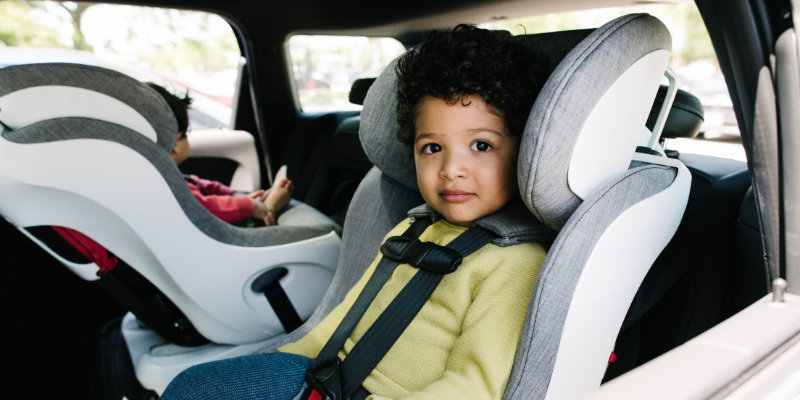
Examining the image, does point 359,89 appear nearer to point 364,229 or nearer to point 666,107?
point 364,229

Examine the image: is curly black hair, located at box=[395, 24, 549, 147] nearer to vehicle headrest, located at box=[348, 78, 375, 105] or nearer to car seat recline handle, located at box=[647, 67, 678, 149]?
car seat recline handle, located at box=[647, 67, 678, 149]

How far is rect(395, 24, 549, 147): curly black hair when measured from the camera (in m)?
0.83

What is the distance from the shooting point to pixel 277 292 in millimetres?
1615

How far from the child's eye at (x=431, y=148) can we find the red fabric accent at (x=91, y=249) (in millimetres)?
991

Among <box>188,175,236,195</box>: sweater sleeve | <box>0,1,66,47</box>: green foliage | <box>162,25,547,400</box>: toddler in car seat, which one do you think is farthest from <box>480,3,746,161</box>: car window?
<box>0,1,66,47</box>: green foliage

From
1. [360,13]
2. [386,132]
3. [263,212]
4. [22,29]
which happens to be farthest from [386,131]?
[22,29]

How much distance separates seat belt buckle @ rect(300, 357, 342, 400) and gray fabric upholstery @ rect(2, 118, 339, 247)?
2.19ft

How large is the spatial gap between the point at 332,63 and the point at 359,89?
2.95 feet

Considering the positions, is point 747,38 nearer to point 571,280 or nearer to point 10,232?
point 571,280

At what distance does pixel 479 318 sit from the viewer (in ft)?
2.48

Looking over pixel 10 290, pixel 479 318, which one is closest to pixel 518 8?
pixel 479 318

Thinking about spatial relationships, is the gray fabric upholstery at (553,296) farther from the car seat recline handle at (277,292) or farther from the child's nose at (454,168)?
the car seat recline handle at (277,292)

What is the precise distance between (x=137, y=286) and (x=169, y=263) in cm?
19

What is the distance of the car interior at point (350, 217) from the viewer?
671mm
